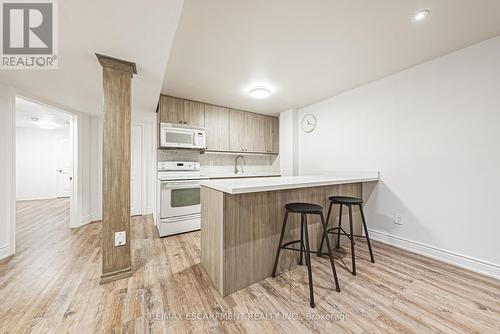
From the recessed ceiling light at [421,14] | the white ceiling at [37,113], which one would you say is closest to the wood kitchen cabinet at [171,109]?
the white ceiling at [37,113]

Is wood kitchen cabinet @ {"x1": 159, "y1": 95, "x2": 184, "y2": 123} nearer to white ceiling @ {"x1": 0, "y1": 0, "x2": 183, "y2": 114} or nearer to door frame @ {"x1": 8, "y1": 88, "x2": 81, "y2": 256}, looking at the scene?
white ceiling @ {"x1": 0, "y1": 0, "x2": 183, "y2": 114}

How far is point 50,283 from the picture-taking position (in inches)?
68.6

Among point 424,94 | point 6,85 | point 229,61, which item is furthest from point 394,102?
point 6,85

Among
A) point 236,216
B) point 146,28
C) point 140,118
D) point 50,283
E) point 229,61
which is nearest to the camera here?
point 146,28

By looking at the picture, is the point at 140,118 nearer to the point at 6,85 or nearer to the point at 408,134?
the point at 6,85

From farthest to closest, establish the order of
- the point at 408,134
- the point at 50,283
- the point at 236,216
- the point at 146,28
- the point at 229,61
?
the point at 408,134
the point at 229,61
the point at 50,283
the point at 236,216
the point at 146,28

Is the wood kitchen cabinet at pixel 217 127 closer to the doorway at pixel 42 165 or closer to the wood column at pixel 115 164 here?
the wood column at pixel 115 164

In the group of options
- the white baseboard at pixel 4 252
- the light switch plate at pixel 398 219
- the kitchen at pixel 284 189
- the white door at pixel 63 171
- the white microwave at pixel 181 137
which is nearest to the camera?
the kitchen at pixel 284 189

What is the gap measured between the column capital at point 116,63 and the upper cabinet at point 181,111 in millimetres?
1448

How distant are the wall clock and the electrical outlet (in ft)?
11.4

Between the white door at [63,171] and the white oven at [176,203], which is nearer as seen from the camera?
the white oven at [176,203]

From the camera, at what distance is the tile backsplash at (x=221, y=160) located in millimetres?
3729

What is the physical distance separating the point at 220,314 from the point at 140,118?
3913 millimetres

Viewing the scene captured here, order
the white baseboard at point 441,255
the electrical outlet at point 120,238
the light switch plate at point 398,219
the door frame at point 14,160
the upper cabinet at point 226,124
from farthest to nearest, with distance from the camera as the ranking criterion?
the upper cabinet at point 226,124, the light switch plate at point 398,219, the door frame at point 14,160, the white baseboard at point 441,255, the electrical outlet at point 120,238
